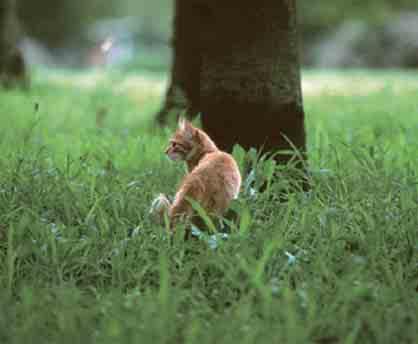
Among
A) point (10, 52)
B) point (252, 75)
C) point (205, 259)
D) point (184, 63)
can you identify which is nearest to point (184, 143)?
point (252, 75)

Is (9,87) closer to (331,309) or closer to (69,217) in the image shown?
(69,217)

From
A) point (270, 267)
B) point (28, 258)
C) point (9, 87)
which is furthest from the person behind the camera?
point (9, 87)

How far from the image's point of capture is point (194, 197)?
380 centimetres

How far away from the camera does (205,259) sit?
3424 millimetres

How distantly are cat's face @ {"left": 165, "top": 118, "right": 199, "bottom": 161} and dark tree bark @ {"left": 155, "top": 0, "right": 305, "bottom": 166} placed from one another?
330 mm

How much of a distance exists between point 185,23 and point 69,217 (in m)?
3.59

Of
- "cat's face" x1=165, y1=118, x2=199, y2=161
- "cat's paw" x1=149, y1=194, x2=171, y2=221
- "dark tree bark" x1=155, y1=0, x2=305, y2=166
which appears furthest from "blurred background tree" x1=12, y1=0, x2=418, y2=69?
"cat's paw" x1=149, y1=194, x2=171, y2=221

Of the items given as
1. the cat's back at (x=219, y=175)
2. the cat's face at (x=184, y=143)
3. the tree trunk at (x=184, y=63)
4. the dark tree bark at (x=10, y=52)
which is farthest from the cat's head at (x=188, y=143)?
the dark tree bark at (x=10, y=52)

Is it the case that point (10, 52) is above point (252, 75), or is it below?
below

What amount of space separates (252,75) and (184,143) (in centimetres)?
55

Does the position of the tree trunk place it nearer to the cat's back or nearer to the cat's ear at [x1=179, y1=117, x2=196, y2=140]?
Answer: the cat's ear at [x1=179, y1=117, x2=196, y2=140]

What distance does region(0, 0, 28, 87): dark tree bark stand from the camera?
40.4ft

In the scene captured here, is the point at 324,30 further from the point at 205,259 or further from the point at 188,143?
the point at 205,259

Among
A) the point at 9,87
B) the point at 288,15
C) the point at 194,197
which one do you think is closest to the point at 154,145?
the point at 288,15
